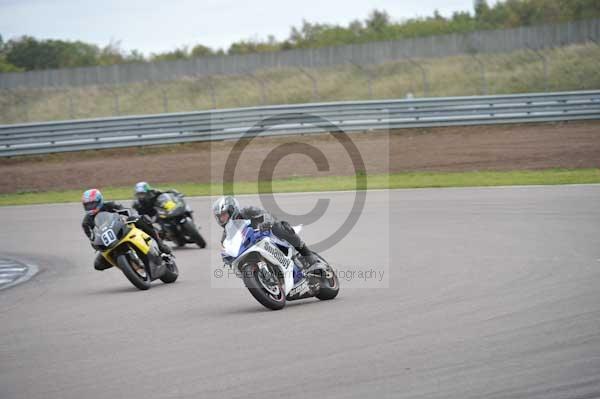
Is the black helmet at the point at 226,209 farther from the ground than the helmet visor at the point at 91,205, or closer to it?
Result: farther from the ground

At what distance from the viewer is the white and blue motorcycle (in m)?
9.34

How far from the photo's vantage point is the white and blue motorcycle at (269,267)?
9344 millimetres

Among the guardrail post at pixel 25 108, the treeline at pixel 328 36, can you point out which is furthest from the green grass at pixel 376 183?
the treeline at pixel 328 36

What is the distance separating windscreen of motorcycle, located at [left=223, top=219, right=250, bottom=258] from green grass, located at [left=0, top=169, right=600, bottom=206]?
13.2 m

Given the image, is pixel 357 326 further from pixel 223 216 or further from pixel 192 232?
pixel 192 232

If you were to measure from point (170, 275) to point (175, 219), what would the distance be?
3280 mm

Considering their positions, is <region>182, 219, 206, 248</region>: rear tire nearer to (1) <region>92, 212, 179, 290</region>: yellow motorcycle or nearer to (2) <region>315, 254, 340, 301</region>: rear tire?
(1) <region>92, 212, 179, 290</region>: yellow motorcycle

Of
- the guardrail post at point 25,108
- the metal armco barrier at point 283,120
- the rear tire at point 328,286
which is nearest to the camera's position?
the rear tire at point 328,286

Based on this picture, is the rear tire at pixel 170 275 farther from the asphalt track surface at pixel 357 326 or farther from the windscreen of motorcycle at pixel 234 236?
the windscreen of motorcycle at pixel 234 236

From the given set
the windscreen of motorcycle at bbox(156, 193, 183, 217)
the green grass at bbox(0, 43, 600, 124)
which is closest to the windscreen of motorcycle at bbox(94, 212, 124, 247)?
the windscreen of motorcycle at bbox(156, 193, 183, 217)

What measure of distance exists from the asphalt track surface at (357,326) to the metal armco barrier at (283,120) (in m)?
14.4

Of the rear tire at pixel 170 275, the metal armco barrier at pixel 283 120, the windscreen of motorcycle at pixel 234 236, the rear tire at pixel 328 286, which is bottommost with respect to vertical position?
the rear tire at pixel 170 275

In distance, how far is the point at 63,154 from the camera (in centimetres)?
3241

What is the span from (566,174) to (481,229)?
28.0ft
